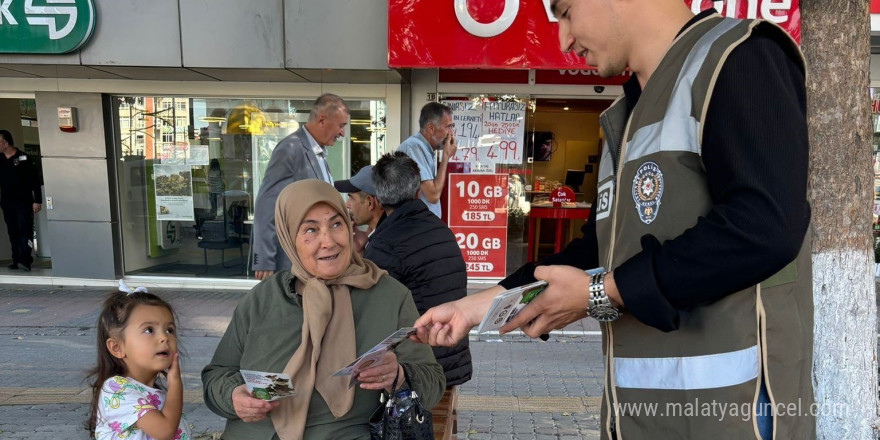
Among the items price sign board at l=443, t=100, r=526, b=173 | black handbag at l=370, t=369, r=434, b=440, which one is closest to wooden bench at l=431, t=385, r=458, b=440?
black handbag at l=370, t=369, r=434, b=440

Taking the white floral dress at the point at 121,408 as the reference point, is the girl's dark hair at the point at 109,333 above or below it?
above

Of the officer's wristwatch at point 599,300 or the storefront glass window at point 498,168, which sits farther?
the storefront glass window at point 498,168

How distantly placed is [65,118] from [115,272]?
7.30ft

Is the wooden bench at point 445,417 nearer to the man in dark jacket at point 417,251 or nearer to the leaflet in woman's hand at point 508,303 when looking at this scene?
the man in dark jacket at point 417,251

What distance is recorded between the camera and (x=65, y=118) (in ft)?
23.8

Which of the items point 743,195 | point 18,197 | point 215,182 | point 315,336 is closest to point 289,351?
point 315,336

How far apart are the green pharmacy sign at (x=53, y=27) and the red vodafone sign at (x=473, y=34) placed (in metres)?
3.64

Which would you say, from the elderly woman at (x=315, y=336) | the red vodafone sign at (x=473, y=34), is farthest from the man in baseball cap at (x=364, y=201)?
the red vodafone sign at (x=473, y=34)

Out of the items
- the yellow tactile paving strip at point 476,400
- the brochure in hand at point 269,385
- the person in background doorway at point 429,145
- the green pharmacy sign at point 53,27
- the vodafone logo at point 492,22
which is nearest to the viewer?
the brochure in hand at point 269,385

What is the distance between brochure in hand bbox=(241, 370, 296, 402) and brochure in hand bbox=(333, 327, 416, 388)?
0.17m

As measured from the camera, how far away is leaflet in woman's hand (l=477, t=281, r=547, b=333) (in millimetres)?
1050

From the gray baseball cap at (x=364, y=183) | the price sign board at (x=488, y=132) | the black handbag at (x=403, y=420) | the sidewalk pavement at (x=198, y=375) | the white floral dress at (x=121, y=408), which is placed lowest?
the sidewalk pavement at (x=198, y=375)

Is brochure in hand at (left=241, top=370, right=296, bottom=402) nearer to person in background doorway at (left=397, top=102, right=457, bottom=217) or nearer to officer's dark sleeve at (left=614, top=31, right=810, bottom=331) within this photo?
officer's dark sleeve at (left=614, top=31, right=810, bottom=331)

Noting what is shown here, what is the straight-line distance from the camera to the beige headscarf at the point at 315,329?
1.97 metres
